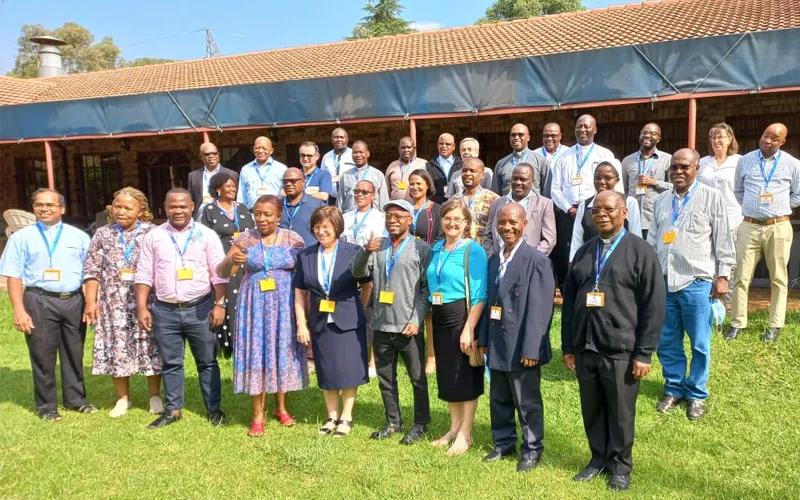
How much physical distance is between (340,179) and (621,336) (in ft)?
13.8

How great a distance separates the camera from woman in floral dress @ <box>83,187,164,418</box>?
4.82 meters

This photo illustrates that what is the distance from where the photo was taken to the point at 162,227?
4.61 metres

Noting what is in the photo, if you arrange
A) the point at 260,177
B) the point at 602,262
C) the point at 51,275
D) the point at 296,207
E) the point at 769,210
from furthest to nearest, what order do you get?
1. the point at 260,177
2. the point at 296,207
3. the point at 769,210
4. the point at 51,275
5. the point at 602,262

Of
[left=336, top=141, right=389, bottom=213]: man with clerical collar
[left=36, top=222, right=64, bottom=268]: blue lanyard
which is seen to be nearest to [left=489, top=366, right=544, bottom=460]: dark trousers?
[left=336, top=141, right=389, bottom=213]: man with clerical collar

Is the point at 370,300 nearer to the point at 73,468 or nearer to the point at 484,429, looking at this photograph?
the point at 484,429

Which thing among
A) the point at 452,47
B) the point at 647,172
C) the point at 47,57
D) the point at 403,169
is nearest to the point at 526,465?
the point at 647,172

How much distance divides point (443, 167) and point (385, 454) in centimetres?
354

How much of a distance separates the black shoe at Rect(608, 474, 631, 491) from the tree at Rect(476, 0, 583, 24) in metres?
40.1

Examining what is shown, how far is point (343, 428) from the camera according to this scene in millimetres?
4410

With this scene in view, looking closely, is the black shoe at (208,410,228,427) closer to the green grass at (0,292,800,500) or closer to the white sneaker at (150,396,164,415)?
the green grass at (0,292,800,500)

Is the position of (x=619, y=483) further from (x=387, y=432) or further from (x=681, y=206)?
(x=681, y=206)

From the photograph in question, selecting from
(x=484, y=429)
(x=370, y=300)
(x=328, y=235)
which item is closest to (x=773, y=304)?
(x=484, y=429)

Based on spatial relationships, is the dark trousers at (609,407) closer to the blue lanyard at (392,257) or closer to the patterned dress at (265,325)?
the blue lanyard at (392,257)

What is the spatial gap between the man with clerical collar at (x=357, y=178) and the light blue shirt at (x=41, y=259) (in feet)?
8.96
